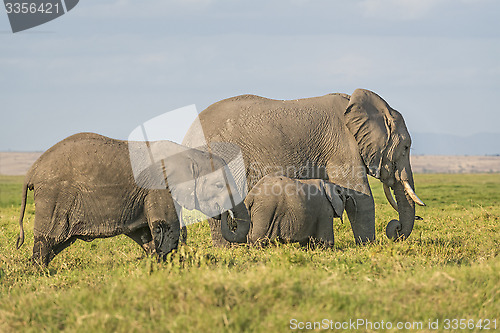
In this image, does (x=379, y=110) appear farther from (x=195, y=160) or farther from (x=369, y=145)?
(x=195, y=160)

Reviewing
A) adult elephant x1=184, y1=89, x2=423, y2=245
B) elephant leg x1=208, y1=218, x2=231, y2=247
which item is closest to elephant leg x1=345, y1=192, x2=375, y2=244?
adult elephant x1=184, y1=89, x2=423, y2=245

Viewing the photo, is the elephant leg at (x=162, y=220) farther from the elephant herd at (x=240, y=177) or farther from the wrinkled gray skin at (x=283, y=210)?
the wrinkled gray skin at (x=283, y=210)

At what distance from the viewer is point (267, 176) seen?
9.65 m

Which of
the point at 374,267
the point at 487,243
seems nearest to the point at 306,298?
the point at 374,267

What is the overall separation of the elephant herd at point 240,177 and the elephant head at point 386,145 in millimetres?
19

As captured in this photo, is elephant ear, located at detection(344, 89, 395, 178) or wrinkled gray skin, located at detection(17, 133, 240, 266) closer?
wrinkled gray skin, located at detection(17, 133, 240, 266)

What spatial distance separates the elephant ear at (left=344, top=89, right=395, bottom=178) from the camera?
421 inches

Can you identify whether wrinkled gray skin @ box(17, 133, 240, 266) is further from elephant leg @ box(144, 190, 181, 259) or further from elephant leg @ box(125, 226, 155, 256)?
elephant leg @ box(125, 226, 155, 256)

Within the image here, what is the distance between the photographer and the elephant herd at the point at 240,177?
322 inches

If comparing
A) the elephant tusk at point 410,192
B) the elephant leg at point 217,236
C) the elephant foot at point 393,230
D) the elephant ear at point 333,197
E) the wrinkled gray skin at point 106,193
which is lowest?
the elephant foot at point 393,230

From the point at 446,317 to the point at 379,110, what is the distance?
19.1 feet

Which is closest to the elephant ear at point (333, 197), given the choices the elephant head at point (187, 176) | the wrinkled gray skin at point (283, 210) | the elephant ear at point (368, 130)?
the wrinkled gray skin at point (283, 210)

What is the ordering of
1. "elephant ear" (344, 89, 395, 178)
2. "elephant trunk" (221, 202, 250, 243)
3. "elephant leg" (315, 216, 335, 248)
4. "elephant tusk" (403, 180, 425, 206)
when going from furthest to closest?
"elephant tusk" (403, 180, 425, 206), "elephant ear" (344, 89, 395, 178), "elephant leg" (315, 216, 335, 248), "elephant trunk" (221, 202, 250, 243)

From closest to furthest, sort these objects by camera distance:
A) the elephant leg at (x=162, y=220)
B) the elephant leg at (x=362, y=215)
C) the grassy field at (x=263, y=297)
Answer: the grassy field at (x=263, y=297)
the elephant leg at (x=162, y=220)
the elephant leg at (x=362, y=215)
